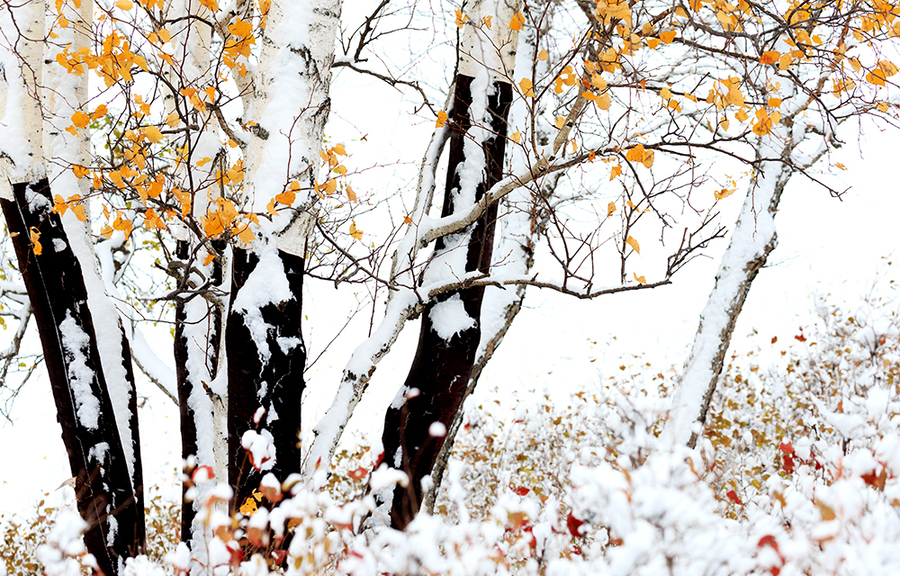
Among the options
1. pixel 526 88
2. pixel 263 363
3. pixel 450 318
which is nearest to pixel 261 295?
pixel 263 363

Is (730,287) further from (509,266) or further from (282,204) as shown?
(282,204)

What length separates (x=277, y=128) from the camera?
2904 mm

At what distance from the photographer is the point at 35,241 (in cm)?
307

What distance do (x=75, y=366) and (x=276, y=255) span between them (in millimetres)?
1409

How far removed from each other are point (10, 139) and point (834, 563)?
401cm

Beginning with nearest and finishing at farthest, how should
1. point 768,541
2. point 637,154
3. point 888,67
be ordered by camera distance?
point 768,541
point 637,154
point 888,67

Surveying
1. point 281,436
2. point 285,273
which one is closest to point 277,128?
point 285,273

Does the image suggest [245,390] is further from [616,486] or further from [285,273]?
[616,486]

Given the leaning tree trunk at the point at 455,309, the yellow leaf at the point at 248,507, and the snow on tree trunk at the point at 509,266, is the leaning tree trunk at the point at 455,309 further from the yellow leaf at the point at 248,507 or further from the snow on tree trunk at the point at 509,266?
the yellow leaf at the point at 248,507

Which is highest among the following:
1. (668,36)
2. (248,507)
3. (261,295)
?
(668,36)

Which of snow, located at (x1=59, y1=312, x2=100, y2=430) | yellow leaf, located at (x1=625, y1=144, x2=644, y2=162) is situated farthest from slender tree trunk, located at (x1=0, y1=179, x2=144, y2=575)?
yellow leaf, located at (x1=625, y1=144, x2=644, y2=162)

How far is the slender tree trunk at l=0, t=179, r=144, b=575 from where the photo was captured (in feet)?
10.6

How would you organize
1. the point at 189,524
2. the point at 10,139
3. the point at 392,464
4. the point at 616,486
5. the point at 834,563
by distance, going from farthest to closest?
the point at 189,524 < the point at 392,464 < the point at 10,139 < the point at 616,486 < the point at 834,563

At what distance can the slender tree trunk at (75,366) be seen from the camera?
10.6ft
